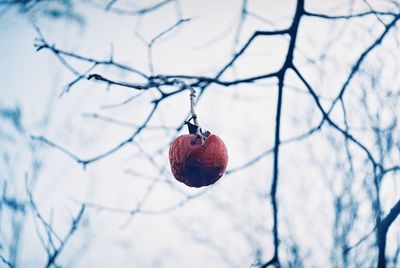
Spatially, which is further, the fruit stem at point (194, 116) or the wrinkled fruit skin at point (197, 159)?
the wrinkled fruit skin at point (197, 159)

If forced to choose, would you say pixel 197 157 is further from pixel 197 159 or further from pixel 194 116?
pixel 194 116

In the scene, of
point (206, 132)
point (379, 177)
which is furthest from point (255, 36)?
point (379, 177)

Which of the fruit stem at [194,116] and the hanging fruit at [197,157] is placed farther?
the hanging fruit at [197,157]

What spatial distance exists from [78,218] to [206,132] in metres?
1.76

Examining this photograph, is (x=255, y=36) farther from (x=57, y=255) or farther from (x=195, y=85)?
(x=57, y=255)

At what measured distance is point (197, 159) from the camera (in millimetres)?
1311

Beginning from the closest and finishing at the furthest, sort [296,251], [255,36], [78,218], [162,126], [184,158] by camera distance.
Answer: [184,158], [255,36], [162,126], [78,218], [296,251]

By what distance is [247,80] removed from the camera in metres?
1.82

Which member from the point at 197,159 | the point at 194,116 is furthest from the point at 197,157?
the point at 194,116

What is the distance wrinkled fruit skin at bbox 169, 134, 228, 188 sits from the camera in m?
1.30

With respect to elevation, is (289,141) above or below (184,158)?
above

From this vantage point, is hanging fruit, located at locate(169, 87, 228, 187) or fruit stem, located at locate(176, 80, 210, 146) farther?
hanging fruit, located at locate(169, 87, 228, 187)

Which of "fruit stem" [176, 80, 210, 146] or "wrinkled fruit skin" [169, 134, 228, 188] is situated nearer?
"fruit stem" [176, 80, 210, 146]

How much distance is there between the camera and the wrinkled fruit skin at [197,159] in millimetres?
1304
